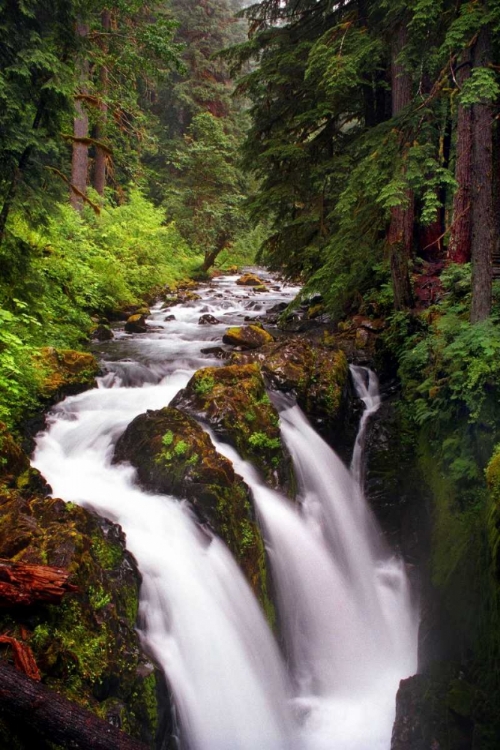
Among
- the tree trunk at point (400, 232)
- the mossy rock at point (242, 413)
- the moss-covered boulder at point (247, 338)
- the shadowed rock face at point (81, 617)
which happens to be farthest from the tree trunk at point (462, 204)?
the shadowed rock face at point (81, 617)

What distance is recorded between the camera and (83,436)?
7.26 m

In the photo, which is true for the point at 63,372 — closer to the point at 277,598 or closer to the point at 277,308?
the point at 277,598

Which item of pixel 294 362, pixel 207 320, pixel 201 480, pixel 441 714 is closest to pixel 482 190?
pixel 294 362

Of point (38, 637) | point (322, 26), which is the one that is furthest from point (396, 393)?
point (322, 26)

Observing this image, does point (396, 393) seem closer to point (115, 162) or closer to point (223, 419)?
point (223, 419)

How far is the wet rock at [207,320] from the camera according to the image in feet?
49.5

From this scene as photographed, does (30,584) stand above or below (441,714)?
above

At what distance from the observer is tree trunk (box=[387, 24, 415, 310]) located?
9.53 metres

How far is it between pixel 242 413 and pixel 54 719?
5.09 m

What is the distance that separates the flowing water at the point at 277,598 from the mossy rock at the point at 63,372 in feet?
0.76

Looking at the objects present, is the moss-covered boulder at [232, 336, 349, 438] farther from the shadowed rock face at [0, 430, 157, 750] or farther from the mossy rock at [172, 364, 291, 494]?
the shadowed rock face at [0, 430, 157, 750]

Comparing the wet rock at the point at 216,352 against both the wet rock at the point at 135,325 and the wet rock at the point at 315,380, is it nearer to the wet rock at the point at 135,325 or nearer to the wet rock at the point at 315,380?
the wet rock at the point at 315,380

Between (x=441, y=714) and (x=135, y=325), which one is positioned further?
(x=135, y=325)

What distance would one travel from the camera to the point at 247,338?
39.3 ft
